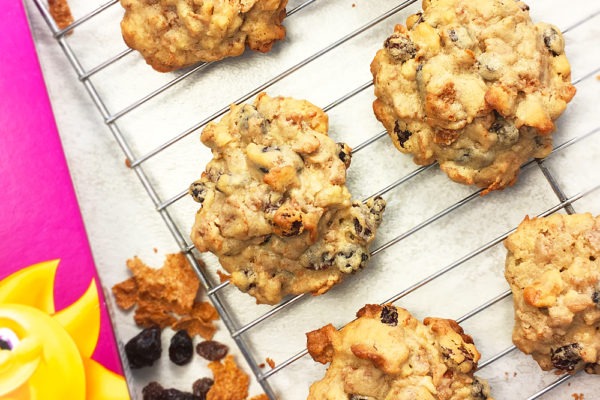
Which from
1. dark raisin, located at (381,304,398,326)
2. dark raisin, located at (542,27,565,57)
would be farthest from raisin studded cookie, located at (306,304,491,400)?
dark raisin, located at (542,27,565,57)

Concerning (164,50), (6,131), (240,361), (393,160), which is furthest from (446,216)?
(6,131)

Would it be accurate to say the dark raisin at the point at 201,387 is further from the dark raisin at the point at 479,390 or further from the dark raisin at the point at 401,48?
the dark raisin at the point at 401,48

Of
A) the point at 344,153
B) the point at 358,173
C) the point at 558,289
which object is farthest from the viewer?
the point at 358,173

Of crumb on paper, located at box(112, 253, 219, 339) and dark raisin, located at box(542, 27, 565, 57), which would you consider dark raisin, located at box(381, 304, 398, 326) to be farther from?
A: dark raisin, located at box(542, 27, 565, 57)

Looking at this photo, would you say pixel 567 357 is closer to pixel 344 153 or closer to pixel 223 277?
pixel 344 153

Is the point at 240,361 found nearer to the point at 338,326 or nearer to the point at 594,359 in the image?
the point at 338,326

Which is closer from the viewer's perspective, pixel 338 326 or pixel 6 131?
pixel 6 131

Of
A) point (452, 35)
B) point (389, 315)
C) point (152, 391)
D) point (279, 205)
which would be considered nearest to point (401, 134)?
point (452, 35)
